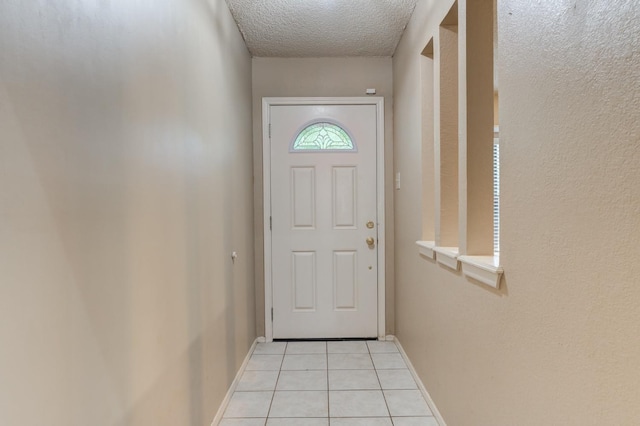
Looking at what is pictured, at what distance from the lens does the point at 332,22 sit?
2504mm

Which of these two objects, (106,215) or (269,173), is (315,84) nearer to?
(269,173)

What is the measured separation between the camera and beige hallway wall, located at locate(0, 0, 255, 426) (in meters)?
0.69

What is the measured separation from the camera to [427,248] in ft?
6.67

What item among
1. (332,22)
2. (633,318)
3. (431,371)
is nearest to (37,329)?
(633,318)

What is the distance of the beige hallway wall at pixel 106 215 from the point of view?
688 mm

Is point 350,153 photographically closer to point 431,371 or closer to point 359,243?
point 359,243

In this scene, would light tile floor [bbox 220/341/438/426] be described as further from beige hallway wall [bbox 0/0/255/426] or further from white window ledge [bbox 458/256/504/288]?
white window ledge [bbox 458/256/504/288]

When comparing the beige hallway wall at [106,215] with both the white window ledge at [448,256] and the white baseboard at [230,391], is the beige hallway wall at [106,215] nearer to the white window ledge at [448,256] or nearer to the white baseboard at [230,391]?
the white baseboard at [230,391]

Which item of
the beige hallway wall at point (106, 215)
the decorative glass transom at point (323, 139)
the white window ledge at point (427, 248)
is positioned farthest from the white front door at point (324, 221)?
the beige hallway wall at point (106, 215)

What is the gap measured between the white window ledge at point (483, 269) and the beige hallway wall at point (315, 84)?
5.25 ft

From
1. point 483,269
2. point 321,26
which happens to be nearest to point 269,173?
point 321,26

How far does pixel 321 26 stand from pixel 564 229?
224 centimetres

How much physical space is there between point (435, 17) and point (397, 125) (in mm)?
1049

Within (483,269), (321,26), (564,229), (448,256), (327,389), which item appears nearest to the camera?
(564,229)
